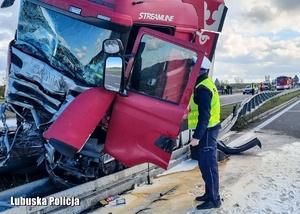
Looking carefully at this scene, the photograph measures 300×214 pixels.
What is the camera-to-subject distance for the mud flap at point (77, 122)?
332 cm

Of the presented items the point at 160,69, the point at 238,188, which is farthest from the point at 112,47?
the point at 238,188

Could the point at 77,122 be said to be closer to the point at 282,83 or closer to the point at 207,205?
the point at 207,205

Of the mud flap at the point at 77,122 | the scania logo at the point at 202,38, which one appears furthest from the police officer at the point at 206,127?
the scania logo at the point at 202,38

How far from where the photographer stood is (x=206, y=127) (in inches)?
161

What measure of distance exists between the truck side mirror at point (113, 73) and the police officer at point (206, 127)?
1.04 meters

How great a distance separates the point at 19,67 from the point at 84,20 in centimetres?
105

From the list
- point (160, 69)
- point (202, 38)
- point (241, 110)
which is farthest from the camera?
point (241, 110)

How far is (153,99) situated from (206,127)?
0.76 m

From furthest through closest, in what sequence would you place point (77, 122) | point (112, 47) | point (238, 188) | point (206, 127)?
point (238, 188) < point (206, 127) < point (112, 47) < point (77, 122)

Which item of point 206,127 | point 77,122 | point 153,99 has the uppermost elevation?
point 153,99

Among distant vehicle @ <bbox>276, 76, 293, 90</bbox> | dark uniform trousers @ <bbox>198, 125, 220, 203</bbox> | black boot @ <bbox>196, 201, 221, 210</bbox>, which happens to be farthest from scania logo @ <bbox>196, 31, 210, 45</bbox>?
distant vehicle @ <bbox>276, 76, 293, 90</bbox>

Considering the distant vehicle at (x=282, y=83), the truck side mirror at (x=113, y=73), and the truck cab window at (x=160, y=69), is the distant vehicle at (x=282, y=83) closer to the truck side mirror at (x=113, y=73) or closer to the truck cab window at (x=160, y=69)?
the truck cab window at (x=160, y=69)

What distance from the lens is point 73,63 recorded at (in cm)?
406

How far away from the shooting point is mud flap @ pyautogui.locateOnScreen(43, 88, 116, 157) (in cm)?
332
